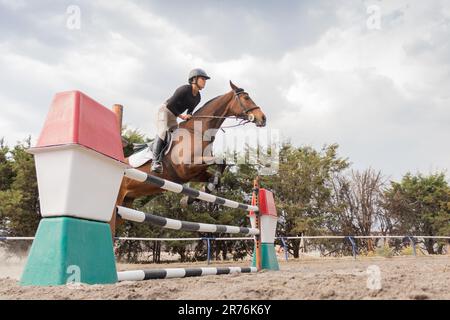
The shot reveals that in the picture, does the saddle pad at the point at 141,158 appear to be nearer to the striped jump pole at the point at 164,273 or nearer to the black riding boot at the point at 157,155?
the black riding boot at the point at 157,155

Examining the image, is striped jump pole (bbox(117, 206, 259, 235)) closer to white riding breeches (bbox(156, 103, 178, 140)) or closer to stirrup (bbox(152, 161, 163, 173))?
stirrup (bbox(152, 161, 163, 173))

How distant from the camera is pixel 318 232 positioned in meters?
11.3

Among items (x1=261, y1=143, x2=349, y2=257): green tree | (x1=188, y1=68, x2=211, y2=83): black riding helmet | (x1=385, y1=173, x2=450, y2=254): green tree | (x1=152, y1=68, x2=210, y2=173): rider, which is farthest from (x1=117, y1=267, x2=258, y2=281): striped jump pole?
(x1=385, y1=173, x2=450, y2=254): green tree

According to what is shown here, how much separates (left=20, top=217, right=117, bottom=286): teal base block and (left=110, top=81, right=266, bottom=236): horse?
2316 millimetres

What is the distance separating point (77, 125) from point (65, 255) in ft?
1.69

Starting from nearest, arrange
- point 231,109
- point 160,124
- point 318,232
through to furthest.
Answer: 1. point 160,124
2. point 231,109
3. point 318,232

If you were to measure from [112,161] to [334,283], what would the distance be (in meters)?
1.06

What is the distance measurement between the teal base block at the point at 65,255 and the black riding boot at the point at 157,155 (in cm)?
230

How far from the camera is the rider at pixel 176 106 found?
4.02 m

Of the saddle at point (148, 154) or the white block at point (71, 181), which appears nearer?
the white block at point (71, 181)

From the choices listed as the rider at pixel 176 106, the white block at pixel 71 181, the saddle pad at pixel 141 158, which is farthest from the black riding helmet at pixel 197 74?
the white block at pixel 71 181

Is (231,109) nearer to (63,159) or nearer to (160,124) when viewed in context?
(160,124)

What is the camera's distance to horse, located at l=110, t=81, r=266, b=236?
4004 mm
